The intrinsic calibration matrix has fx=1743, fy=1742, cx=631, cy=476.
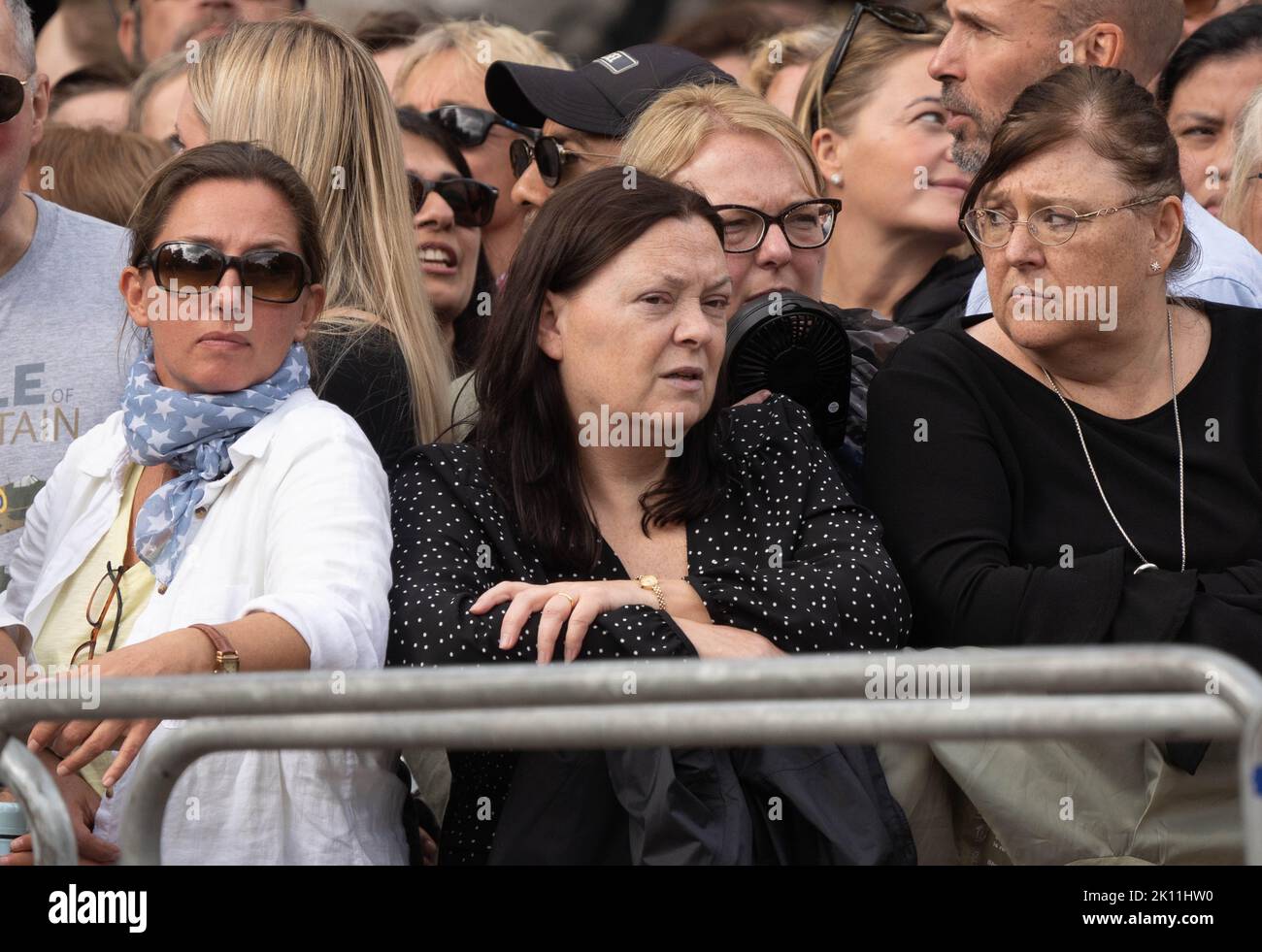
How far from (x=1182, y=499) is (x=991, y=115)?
147cm

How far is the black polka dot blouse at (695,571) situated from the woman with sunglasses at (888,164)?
6.50 feet

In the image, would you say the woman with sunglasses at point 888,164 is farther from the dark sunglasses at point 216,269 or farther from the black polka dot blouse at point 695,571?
the dark sunglasses at point 216,269

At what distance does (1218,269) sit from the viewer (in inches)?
160

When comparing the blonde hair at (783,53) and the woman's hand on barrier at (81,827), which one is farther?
the blonde hair at (783,53)

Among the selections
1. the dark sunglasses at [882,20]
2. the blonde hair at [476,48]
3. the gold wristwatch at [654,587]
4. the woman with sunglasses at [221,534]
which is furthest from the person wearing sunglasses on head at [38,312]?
the dark sunglasses at [882,20]

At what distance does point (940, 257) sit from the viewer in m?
5.51

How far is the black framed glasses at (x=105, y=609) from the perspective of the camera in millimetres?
3193

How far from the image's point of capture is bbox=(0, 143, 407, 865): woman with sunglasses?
2941 millimetres

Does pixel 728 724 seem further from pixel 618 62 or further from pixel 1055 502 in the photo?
pixel 618 62

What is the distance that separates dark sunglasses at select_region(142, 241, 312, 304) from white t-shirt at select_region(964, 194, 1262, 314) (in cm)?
160

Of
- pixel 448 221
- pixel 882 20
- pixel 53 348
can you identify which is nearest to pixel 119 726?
pixel 53 348

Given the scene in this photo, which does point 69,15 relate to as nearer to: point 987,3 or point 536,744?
point 987,3
